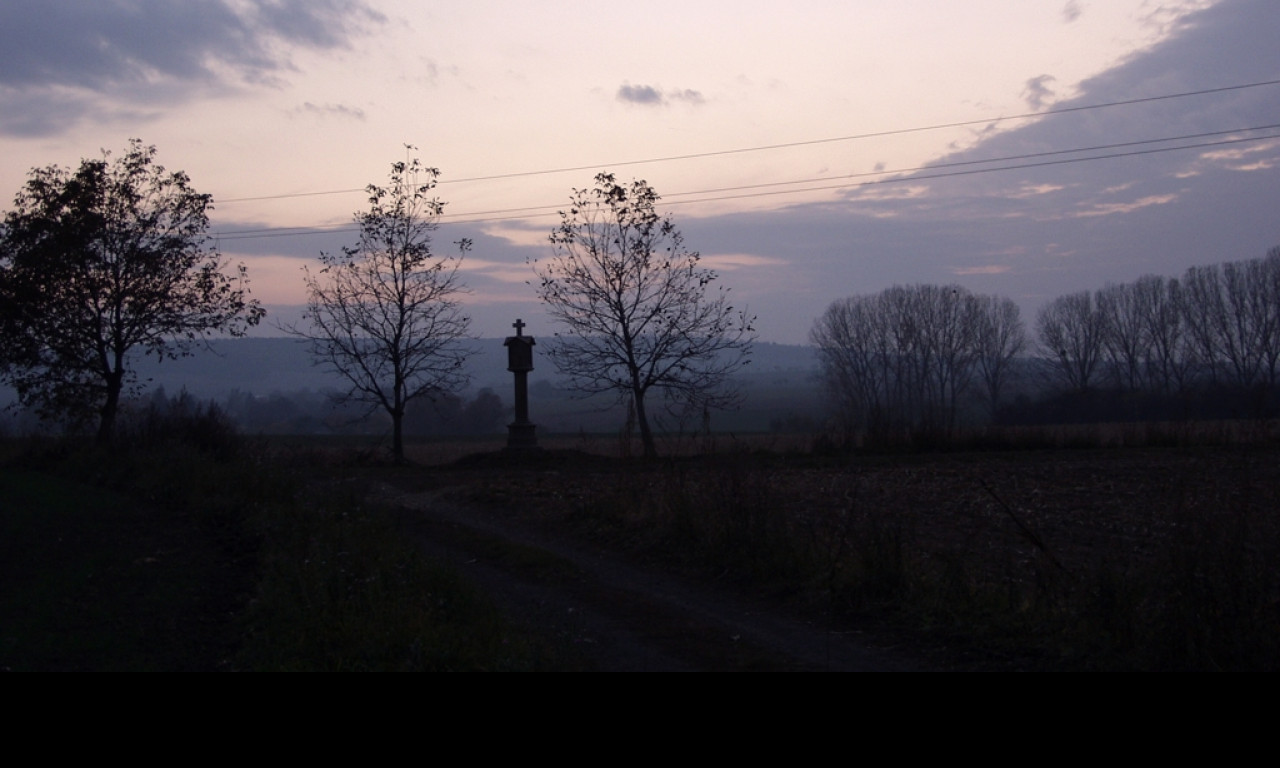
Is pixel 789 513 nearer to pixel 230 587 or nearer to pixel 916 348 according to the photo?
pixel 230 587

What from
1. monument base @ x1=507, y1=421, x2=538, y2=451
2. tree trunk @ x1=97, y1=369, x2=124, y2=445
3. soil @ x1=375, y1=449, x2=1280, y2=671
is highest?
tree trunk @ x1=97, y1=369, x2=124, y2=445

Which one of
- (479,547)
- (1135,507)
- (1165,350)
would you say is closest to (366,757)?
(479,547)

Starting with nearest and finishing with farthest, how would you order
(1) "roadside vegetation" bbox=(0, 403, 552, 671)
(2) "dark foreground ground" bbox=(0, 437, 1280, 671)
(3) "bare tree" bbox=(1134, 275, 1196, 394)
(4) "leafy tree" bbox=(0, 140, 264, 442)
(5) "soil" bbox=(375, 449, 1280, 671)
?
1. (2) "dark foreground ground" bbox=(0, 437, 1280, 671)
2. (1) "roadside vegetation" bbox=(0, 403, 552, 671)
3. (5) "soil" bbox=(375, 449, 1280, 671)
4. (4) "leafy tree" bbox=(0, 140, 264, 442)
5. (3) "bare tree" bbox=(1134, 275, 1196, 394)

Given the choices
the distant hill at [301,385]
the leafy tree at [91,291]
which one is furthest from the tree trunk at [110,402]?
the distant hill at [301,385]

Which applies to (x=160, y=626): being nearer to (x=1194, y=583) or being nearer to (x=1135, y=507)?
(x=1194, y=583)

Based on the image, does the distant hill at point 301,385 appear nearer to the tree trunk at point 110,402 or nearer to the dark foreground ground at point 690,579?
the tree trunk at point 110,402

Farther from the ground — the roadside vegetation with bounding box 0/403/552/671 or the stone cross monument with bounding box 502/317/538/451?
the stone cross monument with bounding box 502/317/538/451

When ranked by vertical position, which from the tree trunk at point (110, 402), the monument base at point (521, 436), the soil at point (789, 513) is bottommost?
the soil at point (789, 513)

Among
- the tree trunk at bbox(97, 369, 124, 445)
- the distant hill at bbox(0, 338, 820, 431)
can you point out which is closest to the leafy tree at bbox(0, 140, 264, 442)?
the tree trunk at bbox(97, 369, 124, 445)

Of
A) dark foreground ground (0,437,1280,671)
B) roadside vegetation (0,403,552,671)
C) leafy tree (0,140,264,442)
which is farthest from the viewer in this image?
leafy tree (0,140,264,442)

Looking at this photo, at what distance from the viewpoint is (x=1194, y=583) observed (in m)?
6.04

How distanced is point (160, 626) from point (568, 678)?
17.3 ft

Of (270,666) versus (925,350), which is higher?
(925,350)

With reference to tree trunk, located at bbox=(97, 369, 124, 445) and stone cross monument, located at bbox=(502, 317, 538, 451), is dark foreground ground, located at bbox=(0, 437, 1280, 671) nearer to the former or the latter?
tree trunk, located at bbox=(97, 369, 124, 445)
